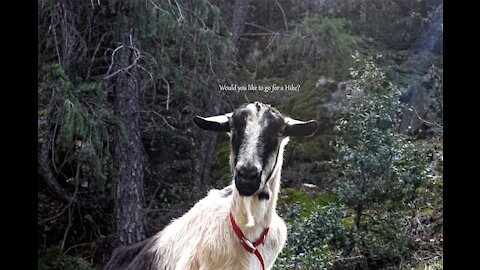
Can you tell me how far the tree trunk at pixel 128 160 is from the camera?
4.96m

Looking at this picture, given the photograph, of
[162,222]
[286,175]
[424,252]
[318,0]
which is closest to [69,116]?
[162,222]

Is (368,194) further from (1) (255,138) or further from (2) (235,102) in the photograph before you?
(1) (255,138)

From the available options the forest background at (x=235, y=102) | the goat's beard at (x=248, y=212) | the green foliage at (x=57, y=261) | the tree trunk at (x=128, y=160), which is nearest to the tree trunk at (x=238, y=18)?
the forest background at (x=235, y=102)

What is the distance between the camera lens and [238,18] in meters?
4.98

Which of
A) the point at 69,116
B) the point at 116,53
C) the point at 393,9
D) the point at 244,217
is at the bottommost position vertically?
the point at 244,217

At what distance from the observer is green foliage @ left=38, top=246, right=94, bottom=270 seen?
4879 mm

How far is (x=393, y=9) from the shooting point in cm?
489

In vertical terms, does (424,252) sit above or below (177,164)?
below

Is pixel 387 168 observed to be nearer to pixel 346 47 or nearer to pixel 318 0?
pixel 346 47

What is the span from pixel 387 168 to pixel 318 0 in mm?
1375

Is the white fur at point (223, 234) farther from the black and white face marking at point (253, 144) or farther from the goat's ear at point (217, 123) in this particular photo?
the goat's ear at point (217, 123)

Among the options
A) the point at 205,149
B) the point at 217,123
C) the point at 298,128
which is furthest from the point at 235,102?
the point at 298,128

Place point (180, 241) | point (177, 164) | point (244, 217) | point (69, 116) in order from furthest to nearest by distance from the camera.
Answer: point (177, 164) → point (69, 116) → point (180, 241) → point (244, 217)

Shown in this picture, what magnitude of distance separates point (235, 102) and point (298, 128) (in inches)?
40.8
